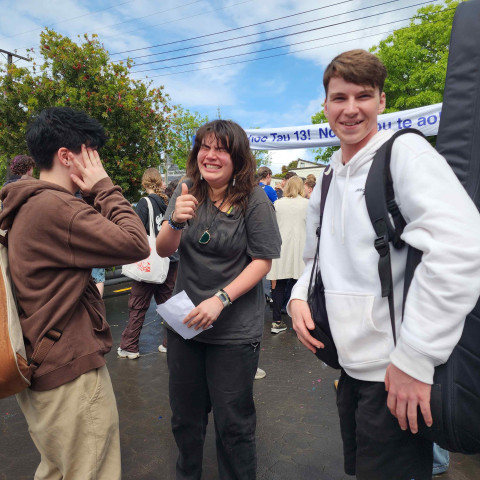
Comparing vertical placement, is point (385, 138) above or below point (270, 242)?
above

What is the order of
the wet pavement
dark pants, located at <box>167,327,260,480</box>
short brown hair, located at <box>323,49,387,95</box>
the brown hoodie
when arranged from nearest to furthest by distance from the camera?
short brown hair, located at <box>323,49,387,95</box>, the brown hoodie, dark pants, located at <box>167,327,260,480</box>, the wet pavement

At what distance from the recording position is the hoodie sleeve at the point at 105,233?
155 centimetres

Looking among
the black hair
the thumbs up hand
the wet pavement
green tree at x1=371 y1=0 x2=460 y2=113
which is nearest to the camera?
the black hair

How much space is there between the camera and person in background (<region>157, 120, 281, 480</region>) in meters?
2.03

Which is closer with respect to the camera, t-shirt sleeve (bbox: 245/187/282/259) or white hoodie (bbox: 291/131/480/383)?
white hoodie (bbox: 291/131/480/383)

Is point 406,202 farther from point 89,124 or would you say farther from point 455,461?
point 455,461

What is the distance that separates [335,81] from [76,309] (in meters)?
1.40

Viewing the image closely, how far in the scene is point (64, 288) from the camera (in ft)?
5.10

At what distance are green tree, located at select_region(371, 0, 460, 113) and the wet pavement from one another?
19.6 m

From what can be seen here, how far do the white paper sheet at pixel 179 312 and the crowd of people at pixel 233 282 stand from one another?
0.23 ft

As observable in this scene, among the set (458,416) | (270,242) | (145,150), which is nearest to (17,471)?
(270,242)

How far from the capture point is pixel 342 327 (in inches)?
54.1

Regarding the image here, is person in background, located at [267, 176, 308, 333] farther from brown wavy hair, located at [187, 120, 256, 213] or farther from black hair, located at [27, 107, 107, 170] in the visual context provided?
black hair, located at [27, 107, 107, 170]

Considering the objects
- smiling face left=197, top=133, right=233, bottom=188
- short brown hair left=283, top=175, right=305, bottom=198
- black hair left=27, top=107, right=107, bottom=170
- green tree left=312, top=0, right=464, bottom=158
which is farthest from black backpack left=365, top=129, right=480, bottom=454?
green tree left=312, top=0, right=464, bottom=158
